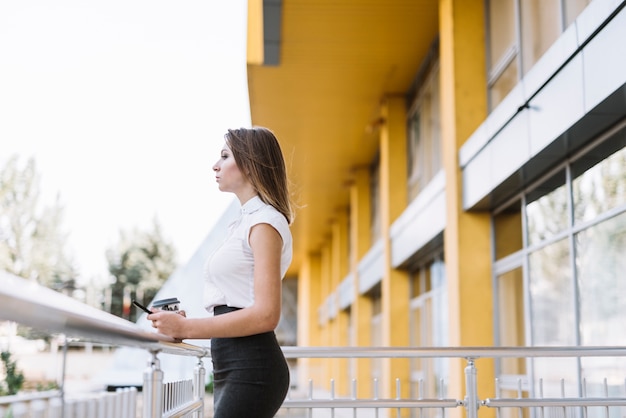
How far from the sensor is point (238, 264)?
2428mm

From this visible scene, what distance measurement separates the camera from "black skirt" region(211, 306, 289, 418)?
92.7 inches

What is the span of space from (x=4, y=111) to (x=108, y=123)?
9.36 meters

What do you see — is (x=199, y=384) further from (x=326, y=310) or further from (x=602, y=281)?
(x=326, y=310)

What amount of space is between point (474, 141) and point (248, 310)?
7.14 meters

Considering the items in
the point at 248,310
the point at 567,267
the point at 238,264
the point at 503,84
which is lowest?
the point at 248,310

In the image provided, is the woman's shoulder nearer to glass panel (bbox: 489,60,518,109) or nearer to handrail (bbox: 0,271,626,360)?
handrail (bbox: 0,271,626,360)

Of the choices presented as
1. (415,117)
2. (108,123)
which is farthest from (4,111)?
(415,117)

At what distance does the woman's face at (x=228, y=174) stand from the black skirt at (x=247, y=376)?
42 centimetres

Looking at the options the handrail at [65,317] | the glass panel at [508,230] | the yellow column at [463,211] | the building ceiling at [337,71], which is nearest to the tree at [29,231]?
the building ceiling at [337,71]

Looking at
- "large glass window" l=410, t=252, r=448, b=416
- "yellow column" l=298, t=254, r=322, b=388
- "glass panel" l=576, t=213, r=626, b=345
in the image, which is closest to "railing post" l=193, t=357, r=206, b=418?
"glass panel" l=576, t=213, r=626, b=345

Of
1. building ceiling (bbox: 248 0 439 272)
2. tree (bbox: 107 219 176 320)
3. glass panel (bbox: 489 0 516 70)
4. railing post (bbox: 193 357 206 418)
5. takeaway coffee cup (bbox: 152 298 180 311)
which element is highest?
tree (bbox: 107 219 176 320)

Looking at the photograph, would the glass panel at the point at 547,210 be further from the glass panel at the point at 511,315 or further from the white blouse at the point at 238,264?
the white blouse at the point at 238,264

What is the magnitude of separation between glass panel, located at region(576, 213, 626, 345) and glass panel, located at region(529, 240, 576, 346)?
0.28 m

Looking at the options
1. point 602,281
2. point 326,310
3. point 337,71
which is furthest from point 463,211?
point 326,310
